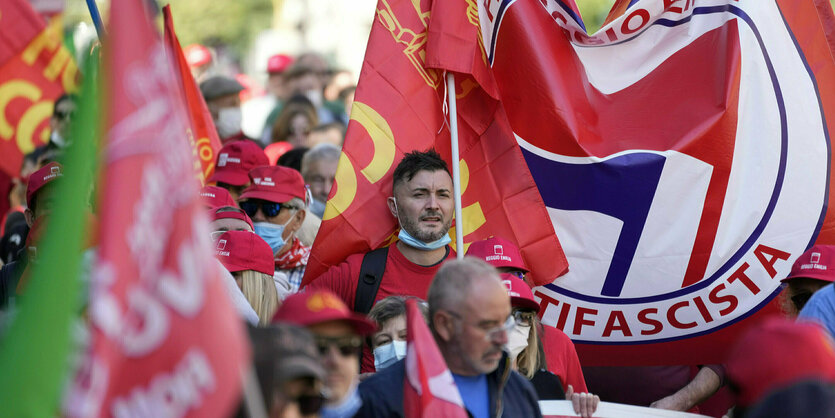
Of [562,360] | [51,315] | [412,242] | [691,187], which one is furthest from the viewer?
[691,187]

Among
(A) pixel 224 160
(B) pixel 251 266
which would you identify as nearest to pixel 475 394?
(B) pixel 251 266

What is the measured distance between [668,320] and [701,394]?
1.28 feet

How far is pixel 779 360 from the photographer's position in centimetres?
316

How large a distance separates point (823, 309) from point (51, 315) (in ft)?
10.8

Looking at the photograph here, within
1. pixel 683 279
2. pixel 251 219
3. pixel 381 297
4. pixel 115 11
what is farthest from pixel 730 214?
pixel 115 11

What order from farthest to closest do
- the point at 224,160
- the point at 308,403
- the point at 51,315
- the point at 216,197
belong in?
the point at 224,160 → the point at 216,197 → the point at 308,403 → the point at 51,315

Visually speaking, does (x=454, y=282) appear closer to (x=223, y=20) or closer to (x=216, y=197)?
(x=216, y=197)

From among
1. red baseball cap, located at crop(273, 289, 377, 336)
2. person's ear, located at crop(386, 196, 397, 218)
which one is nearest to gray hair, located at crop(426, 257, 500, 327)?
red baseball cap, located at crop(273, 289, 377, 336)

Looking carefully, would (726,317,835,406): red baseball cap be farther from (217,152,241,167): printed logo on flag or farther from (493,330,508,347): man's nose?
(217,152,241,167): printed logo on flag

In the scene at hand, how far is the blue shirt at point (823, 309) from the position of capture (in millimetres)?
4711

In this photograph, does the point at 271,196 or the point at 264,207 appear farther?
the point at 264,207

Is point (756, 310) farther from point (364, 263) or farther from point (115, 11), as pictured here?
point (115, 11)

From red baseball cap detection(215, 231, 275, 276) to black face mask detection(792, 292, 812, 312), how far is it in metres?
2.39

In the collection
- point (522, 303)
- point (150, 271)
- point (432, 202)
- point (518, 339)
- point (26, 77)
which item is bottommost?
point (518, 339)
